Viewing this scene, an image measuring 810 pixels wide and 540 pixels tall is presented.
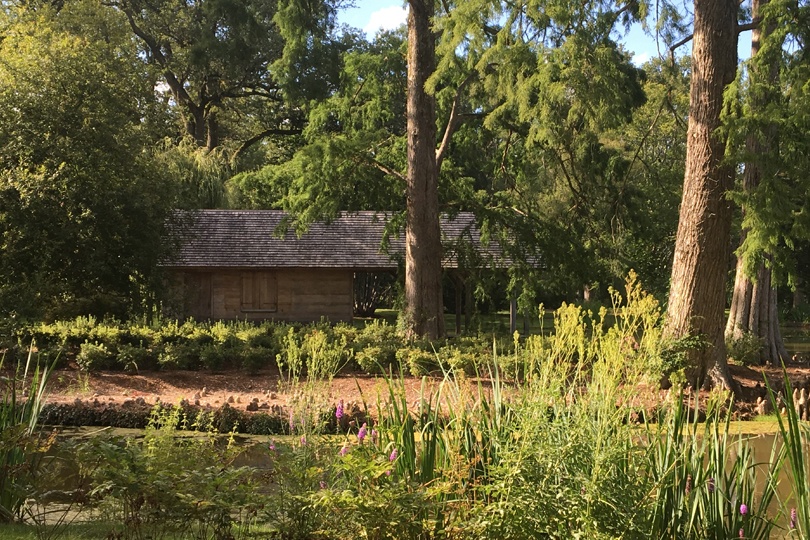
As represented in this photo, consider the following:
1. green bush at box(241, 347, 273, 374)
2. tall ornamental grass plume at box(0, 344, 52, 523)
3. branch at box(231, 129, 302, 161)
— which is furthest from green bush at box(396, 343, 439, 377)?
branch at box(231, 129, 302, 161)

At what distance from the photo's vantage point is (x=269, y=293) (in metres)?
28.2

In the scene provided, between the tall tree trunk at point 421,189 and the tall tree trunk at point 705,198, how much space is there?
18.1 feet

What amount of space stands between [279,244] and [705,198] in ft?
54.1

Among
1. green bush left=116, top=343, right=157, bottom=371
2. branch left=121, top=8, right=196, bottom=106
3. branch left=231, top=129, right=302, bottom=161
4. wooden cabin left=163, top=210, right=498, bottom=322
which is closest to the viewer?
green bush left=116, top=343, right=157, bottom=371

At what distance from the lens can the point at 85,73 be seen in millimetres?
20062

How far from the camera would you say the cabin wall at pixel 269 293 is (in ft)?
91.9

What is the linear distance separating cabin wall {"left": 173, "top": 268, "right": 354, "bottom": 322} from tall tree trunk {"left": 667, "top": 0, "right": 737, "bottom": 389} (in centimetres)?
1482

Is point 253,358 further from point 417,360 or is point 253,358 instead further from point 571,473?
point 571,473

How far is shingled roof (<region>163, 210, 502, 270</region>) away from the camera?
27.2m

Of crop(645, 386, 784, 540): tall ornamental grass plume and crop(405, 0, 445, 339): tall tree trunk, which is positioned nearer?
crop(645, 386, 784, 540): tall ornamental grass plume

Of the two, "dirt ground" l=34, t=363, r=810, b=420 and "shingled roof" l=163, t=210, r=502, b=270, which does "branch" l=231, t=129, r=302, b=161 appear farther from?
"dirt ground" l=34, t=363, r=810, b=420

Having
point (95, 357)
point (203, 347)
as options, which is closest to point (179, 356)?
point (203, 347)

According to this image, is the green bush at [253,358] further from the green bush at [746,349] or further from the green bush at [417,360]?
the green bush at [746,349]

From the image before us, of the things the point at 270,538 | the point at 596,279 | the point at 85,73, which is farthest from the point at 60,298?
the point at 270,538
